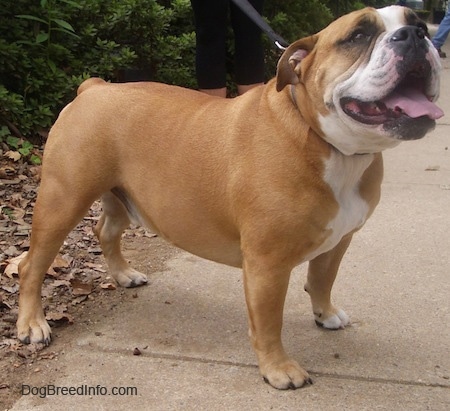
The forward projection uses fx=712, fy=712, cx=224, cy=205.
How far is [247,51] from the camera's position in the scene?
5398 mm

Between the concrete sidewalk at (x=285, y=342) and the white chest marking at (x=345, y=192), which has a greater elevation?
the white chest marking at (x=345, y=192)

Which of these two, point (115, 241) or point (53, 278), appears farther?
point (53, 278)

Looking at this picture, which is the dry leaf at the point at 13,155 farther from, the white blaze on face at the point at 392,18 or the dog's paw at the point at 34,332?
the white blaze on face at the point at 392,18

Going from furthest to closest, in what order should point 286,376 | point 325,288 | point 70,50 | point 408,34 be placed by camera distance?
point 70,50
point 325,288
point 286,376
point 408,34

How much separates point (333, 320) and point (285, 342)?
0.28 m

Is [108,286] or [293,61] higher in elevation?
[293,61]

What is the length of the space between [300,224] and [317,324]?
92 centimetres

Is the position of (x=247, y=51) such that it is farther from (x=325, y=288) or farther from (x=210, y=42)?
(x=325, y=288)

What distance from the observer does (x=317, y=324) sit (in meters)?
3.62

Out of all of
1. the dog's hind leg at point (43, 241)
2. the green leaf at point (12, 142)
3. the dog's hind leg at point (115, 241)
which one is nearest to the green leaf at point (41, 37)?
the green leaf at point (12, 142)

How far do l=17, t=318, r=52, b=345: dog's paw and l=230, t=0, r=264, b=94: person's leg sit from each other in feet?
8.79

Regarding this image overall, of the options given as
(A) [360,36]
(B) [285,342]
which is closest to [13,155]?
(B) [285,342]

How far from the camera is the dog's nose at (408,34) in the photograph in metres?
2.61

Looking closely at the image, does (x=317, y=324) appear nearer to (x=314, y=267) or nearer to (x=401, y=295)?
(x=314, y=267)
